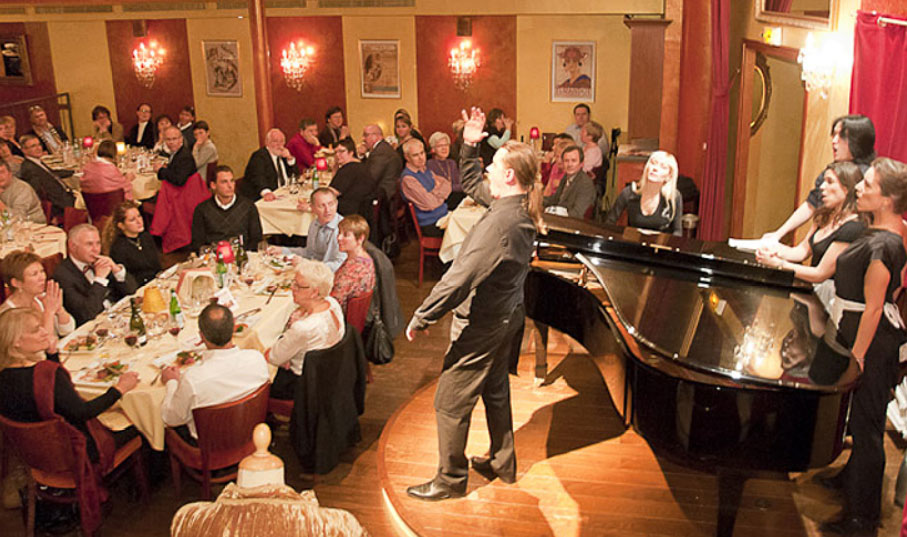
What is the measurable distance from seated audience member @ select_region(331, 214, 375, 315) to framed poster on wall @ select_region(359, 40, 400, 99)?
7323 mm

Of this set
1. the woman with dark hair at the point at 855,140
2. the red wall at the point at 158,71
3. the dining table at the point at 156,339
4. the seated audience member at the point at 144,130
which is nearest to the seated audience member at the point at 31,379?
the dining table at the point at 156,339

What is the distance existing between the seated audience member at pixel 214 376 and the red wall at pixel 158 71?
9.85 m

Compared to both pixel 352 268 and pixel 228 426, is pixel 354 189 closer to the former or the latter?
pixel 352 268

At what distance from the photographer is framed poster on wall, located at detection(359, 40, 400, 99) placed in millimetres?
12320

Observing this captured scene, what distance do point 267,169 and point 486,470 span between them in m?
4.97

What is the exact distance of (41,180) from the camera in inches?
318

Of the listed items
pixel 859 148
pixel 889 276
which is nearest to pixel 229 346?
pixel 889 276

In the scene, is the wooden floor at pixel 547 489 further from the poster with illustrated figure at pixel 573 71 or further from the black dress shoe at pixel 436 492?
the poster with illustrated figure at pixel 573 71

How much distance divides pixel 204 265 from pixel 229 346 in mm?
1781

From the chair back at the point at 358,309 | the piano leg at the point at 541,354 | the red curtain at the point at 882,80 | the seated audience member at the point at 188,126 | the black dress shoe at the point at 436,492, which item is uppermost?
→ the red curtain at the point at 882,80

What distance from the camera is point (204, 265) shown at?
5.93 meters

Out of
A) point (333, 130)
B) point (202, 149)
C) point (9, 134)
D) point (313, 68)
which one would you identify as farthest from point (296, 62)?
point (9, 134)

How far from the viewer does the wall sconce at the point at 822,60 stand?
556 centimetres

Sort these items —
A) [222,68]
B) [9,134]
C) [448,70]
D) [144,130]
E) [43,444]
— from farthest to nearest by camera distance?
[222,68] < [448,70] < [144,130] < [9,134] < [43,444]
